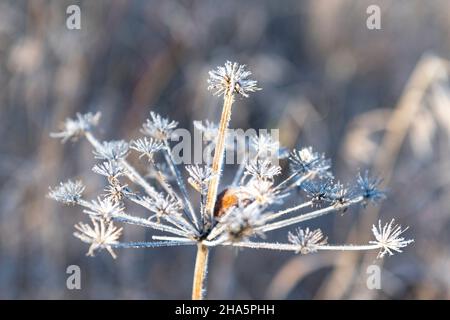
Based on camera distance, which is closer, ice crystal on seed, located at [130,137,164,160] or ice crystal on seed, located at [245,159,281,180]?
ice crystal on seed, located at [245,159,281,180]

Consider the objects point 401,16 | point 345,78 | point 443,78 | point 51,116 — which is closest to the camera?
point 443,78

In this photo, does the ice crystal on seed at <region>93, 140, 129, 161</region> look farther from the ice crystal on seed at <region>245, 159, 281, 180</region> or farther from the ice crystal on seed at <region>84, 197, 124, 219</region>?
the ice crystal on seed at <region>245, 159, 281, 180</region>

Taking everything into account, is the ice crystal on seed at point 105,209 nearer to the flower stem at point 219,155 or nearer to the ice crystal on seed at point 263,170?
the flower stem at point 219,155

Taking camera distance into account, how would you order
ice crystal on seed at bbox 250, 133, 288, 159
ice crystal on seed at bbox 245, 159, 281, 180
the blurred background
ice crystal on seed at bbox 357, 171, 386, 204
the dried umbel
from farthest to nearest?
the blurred background → ice crystal on seed at bbox 250, 133, 288, 159 → ice crystal on seed at bbox 357, 171, 386, 204 → ice crystal on seed at bbox 245, 159, 281, 180 → the dried umbel

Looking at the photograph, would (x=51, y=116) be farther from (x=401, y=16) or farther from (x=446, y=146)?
(x=401, y=16)

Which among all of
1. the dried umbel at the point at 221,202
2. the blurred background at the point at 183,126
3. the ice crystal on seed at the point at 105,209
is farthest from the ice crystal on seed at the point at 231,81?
the blurred background at the point at 183,126

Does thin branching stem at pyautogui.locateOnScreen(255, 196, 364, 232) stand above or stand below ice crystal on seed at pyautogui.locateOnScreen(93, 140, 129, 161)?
below

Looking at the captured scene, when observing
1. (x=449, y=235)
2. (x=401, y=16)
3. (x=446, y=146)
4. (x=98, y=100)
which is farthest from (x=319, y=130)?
(x=401, y=16)

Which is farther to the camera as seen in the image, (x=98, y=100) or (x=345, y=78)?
(x=345, y=78)

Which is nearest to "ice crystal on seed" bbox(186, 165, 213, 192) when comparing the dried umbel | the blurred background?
the dried umbel
